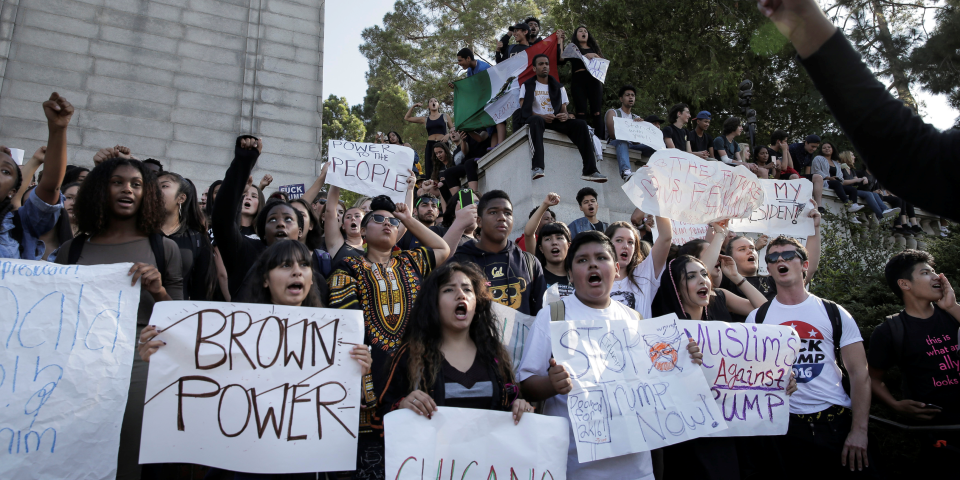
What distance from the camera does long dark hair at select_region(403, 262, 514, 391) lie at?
3.27m

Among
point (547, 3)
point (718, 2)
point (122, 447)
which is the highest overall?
point (547, 3)

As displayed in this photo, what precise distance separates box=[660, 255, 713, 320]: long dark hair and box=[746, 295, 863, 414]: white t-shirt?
22.0 inches

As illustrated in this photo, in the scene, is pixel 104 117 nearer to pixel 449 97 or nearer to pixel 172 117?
pixel 172 117

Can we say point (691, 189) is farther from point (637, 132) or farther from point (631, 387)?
point (637, 132)

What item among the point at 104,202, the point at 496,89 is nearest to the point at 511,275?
the point at 104,202

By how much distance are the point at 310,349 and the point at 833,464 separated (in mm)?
3080

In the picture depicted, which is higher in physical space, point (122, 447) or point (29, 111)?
point (29, 111)

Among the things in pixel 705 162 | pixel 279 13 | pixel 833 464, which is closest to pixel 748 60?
pixel 279 13

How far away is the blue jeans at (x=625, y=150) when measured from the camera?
1023 centimetres

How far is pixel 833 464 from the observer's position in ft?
12.9

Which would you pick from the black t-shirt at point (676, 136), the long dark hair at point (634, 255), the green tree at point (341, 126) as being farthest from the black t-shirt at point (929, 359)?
the green tree at point (341, 126)

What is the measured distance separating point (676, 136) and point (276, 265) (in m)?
8.44

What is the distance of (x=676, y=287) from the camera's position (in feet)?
14.1

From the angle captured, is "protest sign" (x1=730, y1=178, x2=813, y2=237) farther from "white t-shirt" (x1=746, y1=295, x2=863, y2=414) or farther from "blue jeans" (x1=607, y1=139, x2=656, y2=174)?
"blue jeans" (x1=607, y1=139, x2=656, y2=174)
